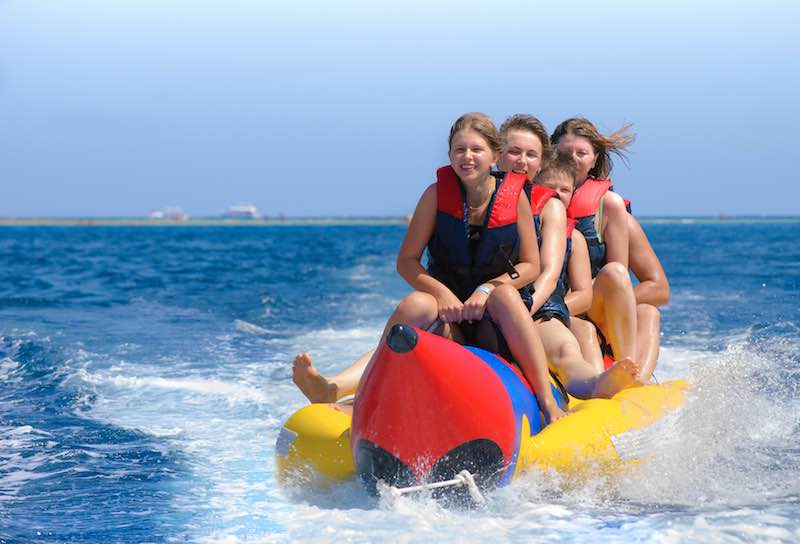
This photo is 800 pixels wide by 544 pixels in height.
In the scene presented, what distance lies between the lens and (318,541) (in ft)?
9.86

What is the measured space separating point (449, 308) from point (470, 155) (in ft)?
1.79

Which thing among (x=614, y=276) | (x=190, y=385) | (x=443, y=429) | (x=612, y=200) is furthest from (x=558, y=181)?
(x=190, y=385)

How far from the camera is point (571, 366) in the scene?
380 cm

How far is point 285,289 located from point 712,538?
11.4 m

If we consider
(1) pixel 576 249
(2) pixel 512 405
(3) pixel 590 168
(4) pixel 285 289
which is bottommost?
(4) pixel 285 289

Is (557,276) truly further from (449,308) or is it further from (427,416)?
(427,416)

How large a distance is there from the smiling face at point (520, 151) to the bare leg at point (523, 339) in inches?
30.5

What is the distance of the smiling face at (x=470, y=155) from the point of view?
352 centimetres

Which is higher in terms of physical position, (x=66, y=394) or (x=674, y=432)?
(x=674, y=432)

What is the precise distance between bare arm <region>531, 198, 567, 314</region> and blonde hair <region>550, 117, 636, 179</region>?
2.23ft

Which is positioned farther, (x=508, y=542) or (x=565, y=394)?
(x=565, y=394)

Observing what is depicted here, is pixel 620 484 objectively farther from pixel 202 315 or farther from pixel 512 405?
pixel 202 315

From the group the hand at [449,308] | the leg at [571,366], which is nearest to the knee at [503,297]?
the hand at [449,308]

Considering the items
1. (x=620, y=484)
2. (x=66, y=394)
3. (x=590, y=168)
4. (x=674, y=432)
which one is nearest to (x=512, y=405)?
(x=620, y=484)
